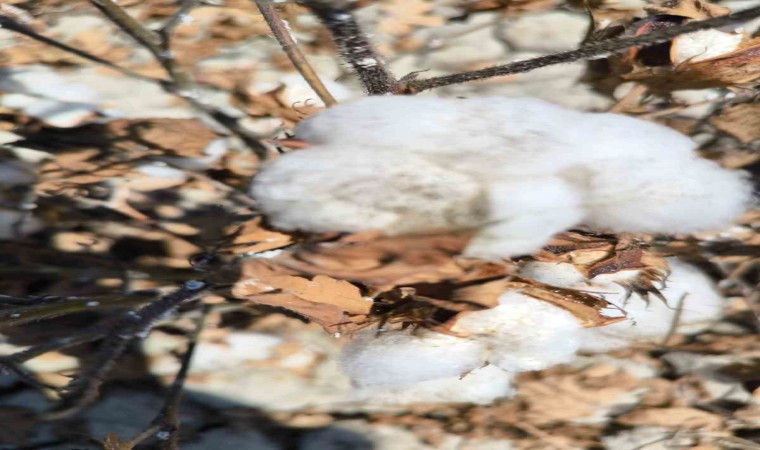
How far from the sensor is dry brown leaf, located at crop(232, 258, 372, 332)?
0.89 meters

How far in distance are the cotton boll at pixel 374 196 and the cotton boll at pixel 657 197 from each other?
149 millimetres

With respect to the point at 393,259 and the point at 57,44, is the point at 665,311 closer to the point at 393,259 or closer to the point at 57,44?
the point at 393,259

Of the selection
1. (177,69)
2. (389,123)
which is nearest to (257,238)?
(389,123)

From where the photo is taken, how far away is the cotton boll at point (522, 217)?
82cm

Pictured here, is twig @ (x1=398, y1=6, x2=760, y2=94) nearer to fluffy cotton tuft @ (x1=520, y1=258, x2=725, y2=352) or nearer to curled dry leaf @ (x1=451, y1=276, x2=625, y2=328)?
curled dry leaf @ (x1=451, y1=276, x2=625, y2=328)

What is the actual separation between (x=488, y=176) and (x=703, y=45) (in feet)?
1.53

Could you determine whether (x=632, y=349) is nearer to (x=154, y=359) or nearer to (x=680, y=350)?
(x=680, y=350)

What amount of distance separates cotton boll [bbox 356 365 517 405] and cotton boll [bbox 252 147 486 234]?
448 mm

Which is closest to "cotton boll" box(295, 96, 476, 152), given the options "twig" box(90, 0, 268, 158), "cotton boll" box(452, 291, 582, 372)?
"cotton boll" box(452, 291, 582, 372)

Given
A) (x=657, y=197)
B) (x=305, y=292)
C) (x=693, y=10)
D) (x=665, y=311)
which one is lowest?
(x=665, y=311)

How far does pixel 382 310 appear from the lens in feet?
3.23

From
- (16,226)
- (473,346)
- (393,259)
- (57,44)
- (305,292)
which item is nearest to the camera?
(393,259)

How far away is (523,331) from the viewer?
1019 millimetres

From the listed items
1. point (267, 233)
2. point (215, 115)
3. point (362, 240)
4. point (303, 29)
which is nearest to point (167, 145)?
point (215, 115)
